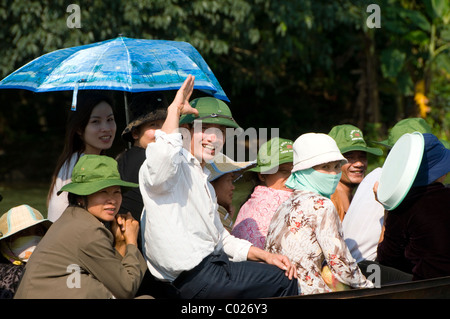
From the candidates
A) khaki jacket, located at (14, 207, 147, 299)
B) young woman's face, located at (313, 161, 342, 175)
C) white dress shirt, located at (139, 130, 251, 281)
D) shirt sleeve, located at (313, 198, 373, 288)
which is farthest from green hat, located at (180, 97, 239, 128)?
khaki jacket, located at (14, 207, 147, 299)

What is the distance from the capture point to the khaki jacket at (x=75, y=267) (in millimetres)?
3373

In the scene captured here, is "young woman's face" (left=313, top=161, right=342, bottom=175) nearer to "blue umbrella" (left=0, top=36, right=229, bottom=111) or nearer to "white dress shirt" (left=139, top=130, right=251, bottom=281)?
"white dress shirt" (left=139, top=130, right=251, bottom=281)

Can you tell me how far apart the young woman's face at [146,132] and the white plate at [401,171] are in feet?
4.48

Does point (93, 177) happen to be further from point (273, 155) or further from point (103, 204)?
point (273, 155)

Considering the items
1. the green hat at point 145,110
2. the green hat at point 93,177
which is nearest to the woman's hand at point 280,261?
the green hat at point 93,177

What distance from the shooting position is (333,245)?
11.8ft

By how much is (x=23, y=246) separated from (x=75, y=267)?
78 centimetres

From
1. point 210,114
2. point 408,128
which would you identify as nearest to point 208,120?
point 210,114

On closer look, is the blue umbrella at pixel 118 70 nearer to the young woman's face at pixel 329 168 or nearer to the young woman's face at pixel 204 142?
the young woman's face at pixel 204 142

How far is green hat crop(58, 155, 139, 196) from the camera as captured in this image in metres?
3.53

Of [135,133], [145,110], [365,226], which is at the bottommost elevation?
[365,226]
